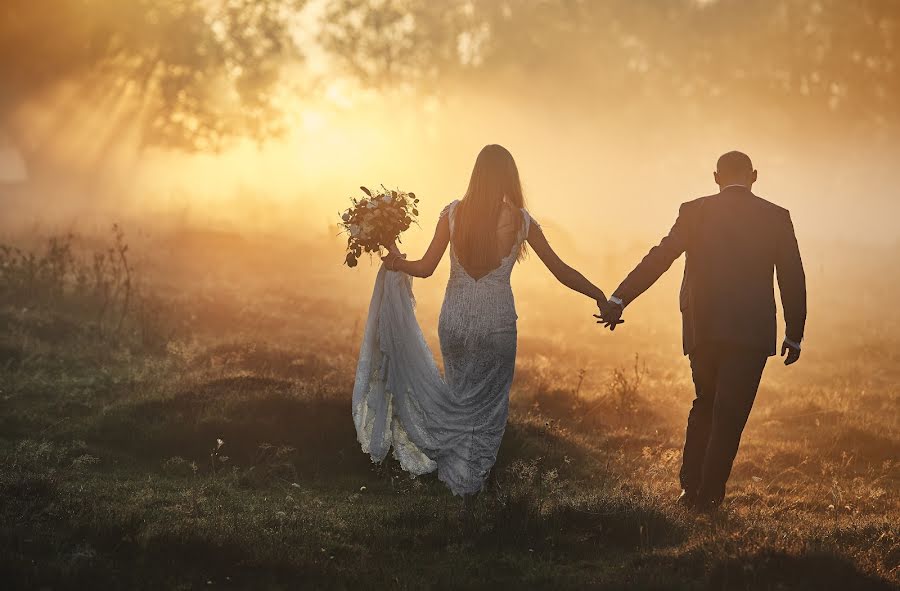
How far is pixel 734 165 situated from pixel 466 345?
2.74m

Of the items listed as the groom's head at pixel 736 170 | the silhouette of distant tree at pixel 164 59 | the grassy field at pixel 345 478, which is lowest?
the grassy field at pixel 345 478

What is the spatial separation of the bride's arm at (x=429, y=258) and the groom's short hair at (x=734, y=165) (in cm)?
239

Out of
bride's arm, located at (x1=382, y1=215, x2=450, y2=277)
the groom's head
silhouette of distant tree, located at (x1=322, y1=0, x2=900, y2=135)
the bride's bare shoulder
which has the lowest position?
bride's arm, located at (x1=382, y1=215, x2=450, y2=277)

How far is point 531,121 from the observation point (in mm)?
51844

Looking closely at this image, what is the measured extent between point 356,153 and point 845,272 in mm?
25630

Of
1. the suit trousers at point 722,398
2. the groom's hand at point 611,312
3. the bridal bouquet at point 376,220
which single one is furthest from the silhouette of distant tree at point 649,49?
the suit trousers at point 722,398

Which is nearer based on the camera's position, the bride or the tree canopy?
the bride

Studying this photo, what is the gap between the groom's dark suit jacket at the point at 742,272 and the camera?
720 centimetres

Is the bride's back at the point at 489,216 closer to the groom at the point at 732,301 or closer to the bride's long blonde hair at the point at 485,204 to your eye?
the bride's long blonde hair at the point at 485,204

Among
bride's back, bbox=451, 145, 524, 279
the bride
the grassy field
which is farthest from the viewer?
the bride

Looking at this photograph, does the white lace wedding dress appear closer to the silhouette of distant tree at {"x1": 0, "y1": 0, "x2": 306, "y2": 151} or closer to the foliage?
the foliage

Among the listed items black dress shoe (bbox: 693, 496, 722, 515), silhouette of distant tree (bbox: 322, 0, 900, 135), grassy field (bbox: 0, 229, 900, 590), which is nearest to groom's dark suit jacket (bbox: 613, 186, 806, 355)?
black dress shoe (bbox: 693, 496, 722, 515)

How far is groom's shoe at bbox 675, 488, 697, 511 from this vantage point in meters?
7.49

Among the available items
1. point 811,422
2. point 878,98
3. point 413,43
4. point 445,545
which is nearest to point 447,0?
point 413,43
